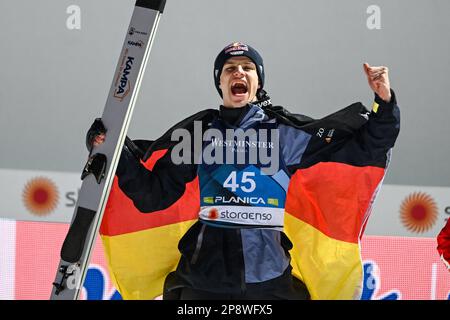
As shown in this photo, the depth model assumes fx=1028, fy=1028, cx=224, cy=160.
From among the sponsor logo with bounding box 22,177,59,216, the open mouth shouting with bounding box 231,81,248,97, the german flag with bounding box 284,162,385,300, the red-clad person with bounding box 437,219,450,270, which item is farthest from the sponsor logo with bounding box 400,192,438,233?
the sponsor logo with bounding box 22,177,59,216

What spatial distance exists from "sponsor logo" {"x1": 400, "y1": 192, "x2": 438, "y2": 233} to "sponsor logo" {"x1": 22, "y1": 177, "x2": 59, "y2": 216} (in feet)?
5.32

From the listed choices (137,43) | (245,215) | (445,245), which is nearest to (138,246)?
(245,215)

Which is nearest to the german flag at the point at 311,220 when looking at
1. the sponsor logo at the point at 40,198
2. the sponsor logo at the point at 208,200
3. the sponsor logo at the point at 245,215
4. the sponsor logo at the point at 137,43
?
the sponsor logo at the point at 208,200

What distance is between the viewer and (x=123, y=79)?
3.52 meters

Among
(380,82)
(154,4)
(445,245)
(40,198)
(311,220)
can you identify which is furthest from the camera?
(40,198)

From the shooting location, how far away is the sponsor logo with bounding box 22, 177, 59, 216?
15.6 ft

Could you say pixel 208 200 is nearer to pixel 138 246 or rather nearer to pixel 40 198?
pixel 138 246

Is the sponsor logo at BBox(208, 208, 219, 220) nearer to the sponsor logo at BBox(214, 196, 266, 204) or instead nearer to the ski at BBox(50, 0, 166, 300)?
the sponsor logo at BBox(214, 196, 266, 204)

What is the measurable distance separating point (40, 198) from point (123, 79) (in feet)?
4.62

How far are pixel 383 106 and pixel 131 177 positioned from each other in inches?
36.2

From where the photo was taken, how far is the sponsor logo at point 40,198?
4750mm

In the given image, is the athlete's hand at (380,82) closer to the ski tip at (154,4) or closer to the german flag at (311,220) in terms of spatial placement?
the german flag at (311,220)

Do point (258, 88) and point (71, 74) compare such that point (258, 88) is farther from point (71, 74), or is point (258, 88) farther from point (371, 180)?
point (71, 74)
